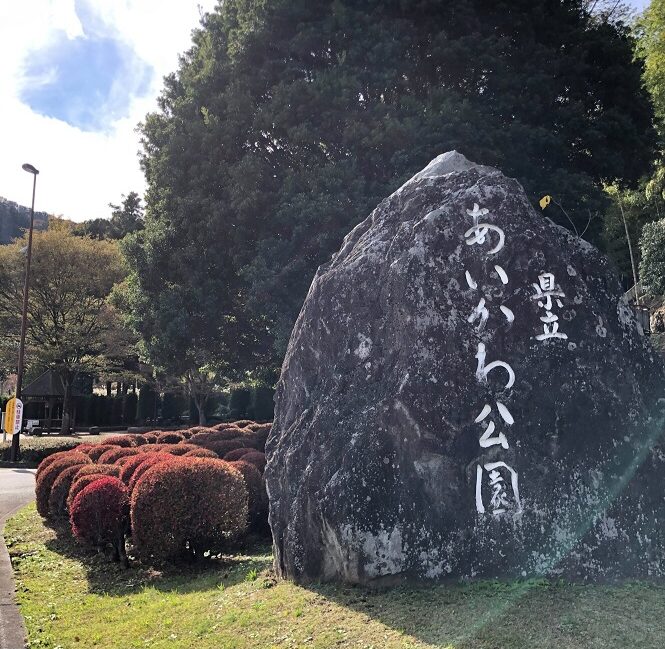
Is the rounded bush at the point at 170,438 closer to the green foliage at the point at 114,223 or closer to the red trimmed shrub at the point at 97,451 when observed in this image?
the red trimmed shrub at the point at 97,451

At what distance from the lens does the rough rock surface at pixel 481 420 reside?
17.9 ft

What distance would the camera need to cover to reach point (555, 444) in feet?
18.2

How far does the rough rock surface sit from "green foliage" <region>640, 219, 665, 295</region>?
15679 mm

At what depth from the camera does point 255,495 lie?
969 cm

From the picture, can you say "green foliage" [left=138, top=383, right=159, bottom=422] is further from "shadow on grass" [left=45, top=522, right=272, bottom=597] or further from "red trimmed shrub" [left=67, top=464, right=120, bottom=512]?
"shadow on grass" [left=45, top=522, right=272, bottom=597]

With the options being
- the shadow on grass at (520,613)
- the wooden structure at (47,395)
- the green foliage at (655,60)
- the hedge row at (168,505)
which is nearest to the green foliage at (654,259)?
the green foliage at (655,60)

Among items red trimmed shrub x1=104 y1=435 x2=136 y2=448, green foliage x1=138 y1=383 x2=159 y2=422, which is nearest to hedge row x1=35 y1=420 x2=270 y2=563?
red trimmed shrub x1=104 y1=435 x2=136 y2=448

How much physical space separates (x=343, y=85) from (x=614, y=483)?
11.7 m

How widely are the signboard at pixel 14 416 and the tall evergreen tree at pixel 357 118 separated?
742cm

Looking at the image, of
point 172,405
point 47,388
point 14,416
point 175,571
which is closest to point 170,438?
point 14,416

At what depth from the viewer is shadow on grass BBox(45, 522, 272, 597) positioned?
7.11m

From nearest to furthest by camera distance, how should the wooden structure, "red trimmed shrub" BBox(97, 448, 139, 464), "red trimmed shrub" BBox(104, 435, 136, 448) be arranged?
"red trimmed shrub" BBox(97, 448, 139, 464)
"red trimmed shrub" BBox(104, 435, 136, 448)
the wooden structure

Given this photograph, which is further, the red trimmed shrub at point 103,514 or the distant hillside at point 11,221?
the distant hillside at point 11,221

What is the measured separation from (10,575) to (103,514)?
1314mm
